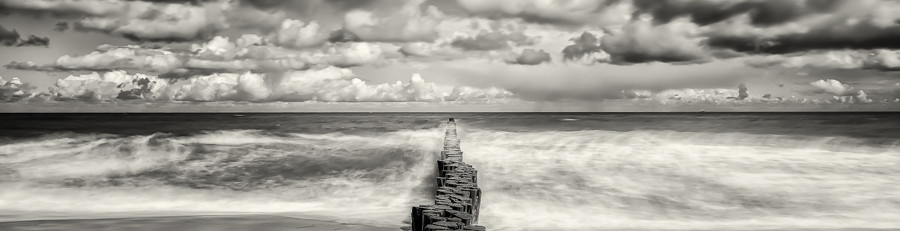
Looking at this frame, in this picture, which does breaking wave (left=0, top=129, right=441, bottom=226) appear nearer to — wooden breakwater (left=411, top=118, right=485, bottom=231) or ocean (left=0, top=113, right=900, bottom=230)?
ocean (left=0, top=113, right=900, bottom=230)

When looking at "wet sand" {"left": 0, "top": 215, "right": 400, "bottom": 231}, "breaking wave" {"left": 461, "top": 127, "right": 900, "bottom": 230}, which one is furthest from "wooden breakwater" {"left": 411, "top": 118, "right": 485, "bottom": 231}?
"wet sand" {"left": 0, "top": 215, "right": 400, "bottom": 231}

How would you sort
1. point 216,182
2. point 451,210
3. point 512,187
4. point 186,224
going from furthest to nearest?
point 216,182 → point 512,187 → point 186,224 → point 451,210

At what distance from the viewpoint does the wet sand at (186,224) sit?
866 centimetres

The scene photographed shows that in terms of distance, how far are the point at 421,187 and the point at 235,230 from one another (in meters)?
6.44

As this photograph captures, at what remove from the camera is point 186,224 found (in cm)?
896

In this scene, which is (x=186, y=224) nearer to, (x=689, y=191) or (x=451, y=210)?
(x=451, y=210)

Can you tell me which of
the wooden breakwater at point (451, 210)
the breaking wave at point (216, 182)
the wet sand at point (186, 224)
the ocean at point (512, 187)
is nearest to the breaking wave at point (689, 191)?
the ocean at point (512, 187)

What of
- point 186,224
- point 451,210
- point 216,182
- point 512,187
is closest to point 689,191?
point 512,187

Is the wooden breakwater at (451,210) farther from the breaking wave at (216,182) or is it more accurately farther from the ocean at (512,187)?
the breaking wave at (216,182)

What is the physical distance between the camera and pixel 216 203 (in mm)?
12070

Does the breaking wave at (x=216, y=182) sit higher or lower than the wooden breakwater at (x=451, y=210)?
lower

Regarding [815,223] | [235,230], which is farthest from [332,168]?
[815,223]

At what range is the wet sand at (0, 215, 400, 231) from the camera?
28.4ft

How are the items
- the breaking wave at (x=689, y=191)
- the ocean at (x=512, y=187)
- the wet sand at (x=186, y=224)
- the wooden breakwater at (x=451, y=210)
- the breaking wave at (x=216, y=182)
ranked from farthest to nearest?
the breaking wave at (x=216, y=182)
the ocean at (x=512, y=187)
the breaking wave at (x=689, y=191)
the wet sand at (x=186, y=224)
the wooden breakwater at (x=451, y=210)
